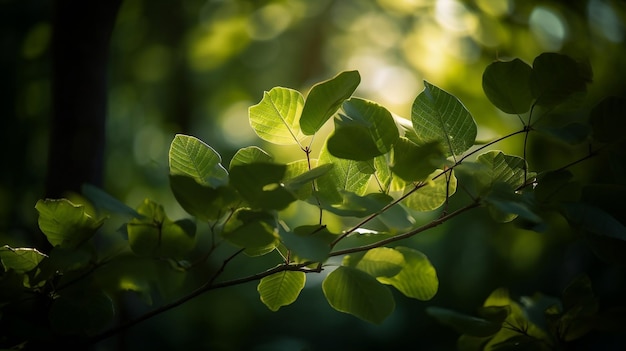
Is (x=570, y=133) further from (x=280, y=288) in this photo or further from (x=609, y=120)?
(x=280, y=288)

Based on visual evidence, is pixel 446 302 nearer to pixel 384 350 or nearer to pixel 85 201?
pixel 384 350

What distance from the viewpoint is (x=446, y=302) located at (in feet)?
5.57

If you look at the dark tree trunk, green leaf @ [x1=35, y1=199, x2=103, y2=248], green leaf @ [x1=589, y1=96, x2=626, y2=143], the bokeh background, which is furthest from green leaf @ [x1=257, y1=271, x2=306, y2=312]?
the bokeh background

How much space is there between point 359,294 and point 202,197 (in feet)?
0.44

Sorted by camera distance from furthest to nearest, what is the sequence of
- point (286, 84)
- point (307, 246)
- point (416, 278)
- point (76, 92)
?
point (286, 84)
point (76, 92)
point (416, 278)
point (307, 246)

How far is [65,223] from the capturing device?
15.5 inches

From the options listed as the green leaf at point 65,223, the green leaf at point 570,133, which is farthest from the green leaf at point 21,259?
the green leaf at point 570,133

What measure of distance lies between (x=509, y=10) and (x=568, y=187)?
1374mm

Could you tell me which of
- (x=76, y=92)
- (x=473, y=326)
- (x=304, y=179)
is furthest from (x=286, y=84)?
(x=304, y=179)

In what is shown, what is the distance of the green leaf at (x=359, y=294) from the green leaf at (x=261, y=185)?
94 mm

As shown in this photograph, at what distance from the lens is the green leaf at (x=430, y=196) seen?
427 millimetres

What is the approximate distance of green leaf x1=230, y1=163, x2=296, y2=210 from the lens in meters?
0.34

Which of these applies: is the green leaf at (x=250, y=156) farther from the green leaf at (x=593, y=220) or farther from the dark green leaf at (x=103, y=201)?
the green leaf at (x=593, y=220)

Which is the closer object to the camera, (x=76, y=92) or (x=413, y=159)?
(x=413, y=159)
